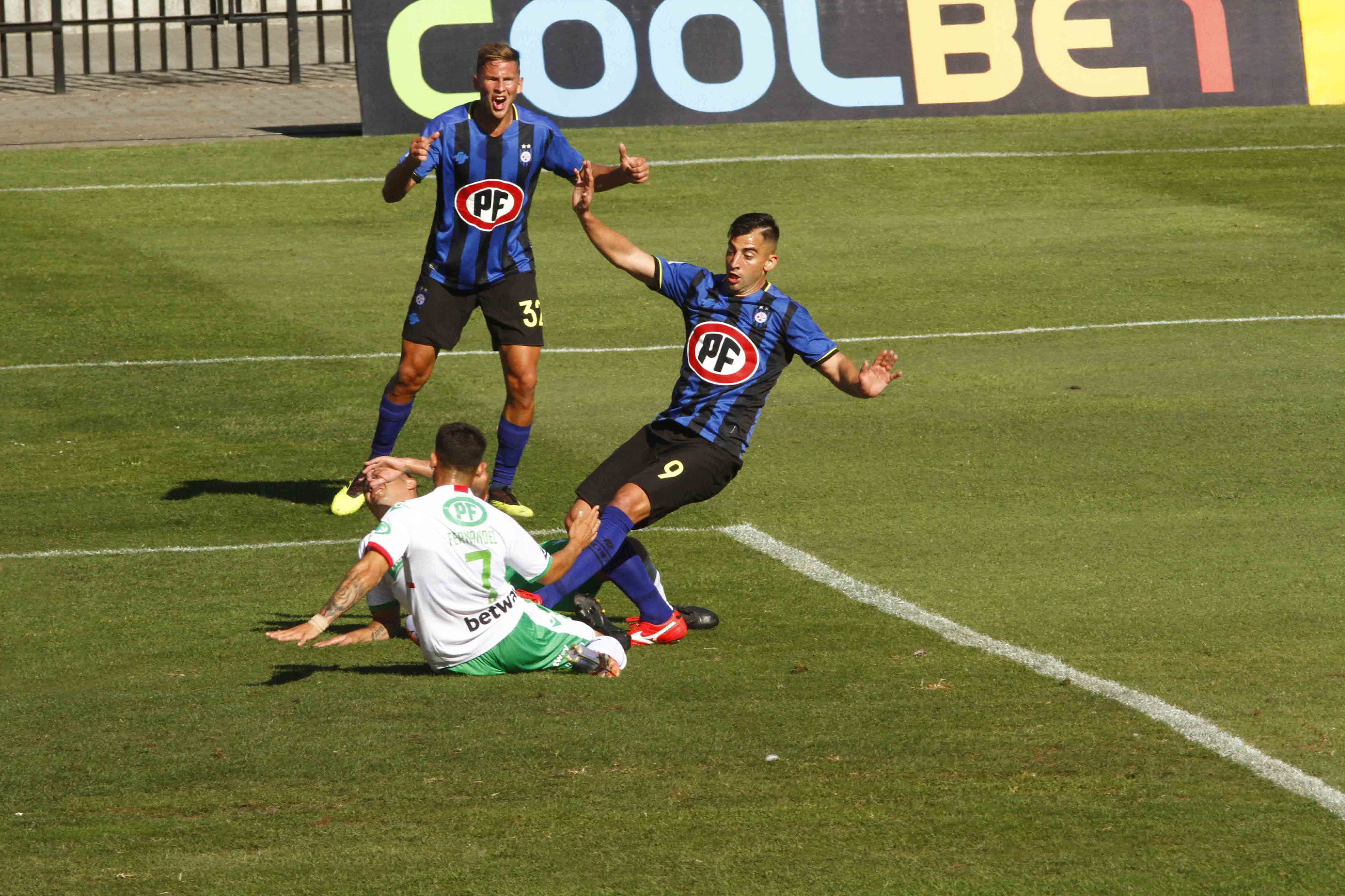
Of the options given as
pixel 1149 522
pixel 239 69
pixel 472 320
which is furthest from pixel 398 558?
pixel 239 69

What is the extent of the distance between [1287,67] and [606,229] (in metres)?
17.5

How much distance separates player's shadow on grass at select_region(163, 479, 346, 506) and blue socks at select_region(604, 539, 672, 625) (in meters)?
4.01

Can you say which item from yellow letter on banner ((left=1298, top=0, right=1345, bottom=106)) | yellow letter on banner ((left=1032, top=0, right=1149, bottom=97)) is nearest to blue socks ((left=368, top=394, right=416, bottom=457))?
yellow letter on banner ((left=1032, top=0, right=1149, bottom=97))

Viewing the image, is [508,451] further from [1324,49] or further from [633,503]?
[1324,49]

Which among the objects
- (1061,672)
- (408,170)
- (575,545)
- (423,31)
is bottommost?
(1061,672)

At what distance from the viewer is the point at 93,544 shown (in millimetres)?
10852

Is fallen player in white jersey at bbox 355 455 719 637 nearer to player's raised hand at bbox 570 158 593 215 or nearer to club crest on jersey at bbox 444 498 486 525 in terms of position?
club crest on jersey at bbox 444 498 486 525

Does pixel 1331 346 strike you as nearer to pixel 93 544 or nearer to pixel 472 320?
pixel 472 320

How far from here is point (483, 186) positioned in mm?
11148

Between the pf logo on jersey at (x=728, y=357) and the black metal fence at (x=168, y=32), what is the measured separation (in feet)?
64.5

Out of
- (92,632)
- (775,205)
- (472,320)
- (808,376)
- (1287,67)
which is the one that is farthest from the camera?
(1287,67)

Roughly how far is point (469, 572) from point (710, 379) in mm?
2103

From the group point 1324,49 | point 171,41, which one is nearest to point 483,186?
point 1324,49

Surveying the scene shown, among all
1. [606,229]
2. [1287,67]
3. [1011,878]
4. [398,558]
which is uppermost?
[1287,67]
